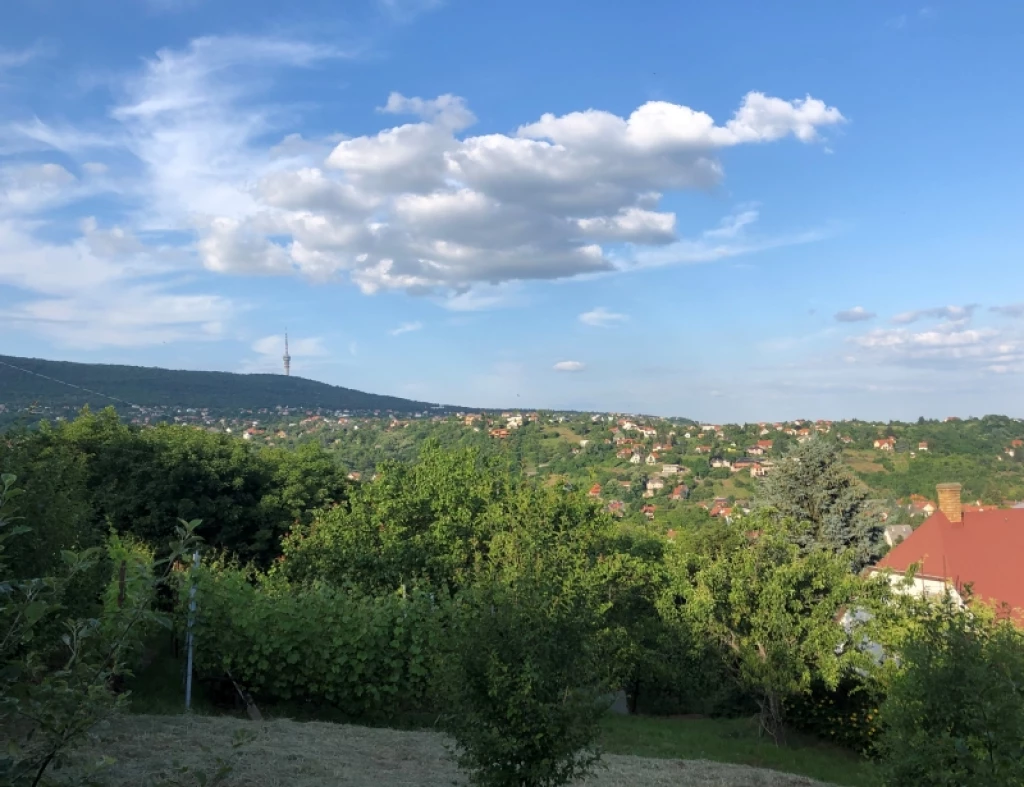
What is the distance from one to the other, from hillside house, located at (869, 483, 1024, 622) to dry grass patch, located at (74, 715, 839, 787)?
15.0 m

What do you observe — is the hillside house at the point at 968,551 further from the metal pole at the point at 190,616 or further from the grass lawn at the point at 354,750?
the metal pole at the point at 190,616

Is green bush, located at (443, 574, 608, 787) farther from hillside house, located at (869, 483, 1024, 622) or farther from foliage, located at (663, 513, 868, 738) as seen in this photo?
hillside house, located at (869, 483, 1024, 622)

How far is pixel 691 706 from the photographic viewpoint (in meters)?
21.9

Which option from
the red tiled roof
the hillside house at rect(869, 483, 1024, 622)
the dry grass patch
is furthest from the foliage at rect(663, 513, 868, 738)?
the red tiled roof

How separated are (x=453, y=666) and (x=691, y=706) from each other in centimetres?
1787

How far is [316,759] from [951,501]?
1030 inches

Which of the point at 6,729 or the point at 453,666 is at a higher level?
the point at 453,666

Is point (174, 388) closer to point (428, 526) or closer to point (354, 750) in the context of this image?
point (428, 526)

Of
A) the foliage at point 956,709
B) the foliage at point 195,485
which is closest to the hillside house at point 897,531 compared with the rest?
the foliage at point 195,485

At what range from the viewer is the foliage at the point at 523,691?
6.16 metres

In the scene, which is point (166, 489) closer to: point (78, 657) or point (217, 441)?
point (217, 441)

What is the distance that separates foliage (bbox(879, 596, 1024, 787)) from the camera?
533 centimetres

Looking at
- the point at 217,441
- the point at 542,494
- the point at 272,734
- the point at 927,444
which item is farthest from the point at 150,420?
the point at 927,444

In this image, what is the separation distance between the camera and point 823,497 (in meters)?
33.6
